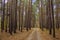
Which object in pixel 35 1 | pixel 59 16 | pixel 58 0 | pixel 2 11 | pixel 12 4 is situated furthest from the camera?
pixel 35 1

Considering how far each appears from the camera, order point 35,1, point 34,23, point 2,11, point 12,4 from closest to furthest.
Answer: point 2,11
point 12,4
point 35,1
point 34,23

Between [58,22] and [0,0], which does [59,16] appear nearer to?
[58,22]

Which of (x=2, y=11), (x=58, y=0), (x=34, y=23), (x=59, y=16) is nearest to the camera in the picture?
(x=2, y=11)

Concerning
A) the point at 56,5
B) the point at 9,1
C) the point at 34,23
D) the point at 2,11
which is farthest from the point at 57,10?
the point at 34,23

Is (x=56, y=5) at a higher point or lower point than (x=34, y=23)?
higher

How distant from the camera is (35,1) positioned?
45656 millimetres

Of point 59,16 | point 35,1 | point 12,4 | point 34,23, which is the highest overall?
point 35,1

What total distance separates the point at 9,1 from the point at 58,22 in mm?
11617

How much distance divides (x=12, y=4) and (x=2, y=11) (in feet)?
5.79

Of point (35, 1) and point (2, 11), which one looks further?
point (35, 1)

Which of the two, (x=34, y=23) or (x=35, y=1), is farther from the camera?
(x=34, y=23)

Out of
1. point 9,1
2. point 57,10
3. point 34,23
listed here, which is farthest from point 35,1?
point 9,1

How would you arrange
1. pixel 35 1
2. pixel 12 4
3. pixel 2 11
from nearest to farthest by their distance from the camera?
pixel 2 11 → pixel 12 4 → pixel 35 1

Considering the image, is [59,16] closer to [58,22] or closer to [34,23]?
[58,22]
